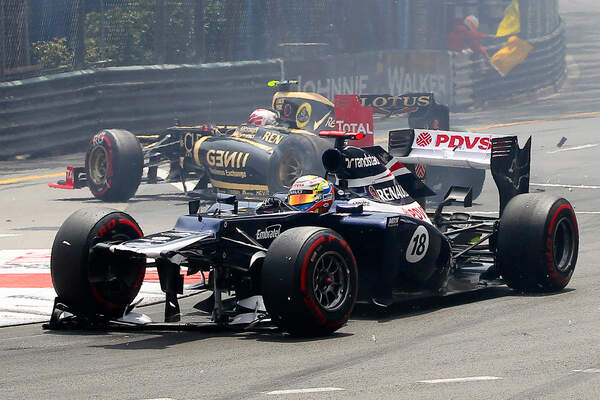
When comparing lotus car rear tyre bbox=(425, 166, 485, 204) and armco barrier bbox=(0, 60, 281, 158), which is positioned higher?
armco barrier bbox=(0, 60, 281, 158)

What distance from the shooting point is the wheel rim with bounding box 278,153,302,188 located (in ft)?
57.6

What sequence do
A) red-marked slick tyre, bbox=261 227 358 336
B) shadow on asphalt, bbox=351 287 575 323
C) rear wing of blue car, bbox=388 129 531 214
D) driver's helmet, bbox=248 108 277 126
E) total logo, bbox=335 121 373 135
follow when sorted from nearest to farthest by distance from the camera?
red-marked slick tyre, bbox=261 227 358 336
shadow on asphalt, bbox=351 287 575 323
rear wing of blue car, bbox=388 129 531 214
total logo, bbox=335 121 373 135
driver's helmet, bbox=248 108 277 126

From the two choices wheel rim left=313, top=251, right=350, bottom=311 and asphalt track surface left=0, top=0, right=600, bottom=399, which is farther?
wheel rim left=313, top=251, right=350, bottom=311

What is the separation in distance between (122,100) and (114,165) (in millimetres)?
6825

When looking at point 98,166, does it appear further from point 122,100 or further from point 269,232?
point 269,232

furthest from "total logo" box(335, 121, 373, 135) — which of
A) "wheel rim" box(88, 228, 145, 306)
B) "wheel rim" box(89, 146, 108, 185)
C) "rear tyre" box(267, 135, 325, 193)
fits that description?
"wheel rim" box(88, 228, 145, 306)

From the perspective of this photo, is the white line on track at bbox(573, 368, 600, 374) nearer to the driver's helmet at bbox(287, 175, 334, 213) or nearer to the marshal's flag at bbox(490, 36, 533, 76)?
the driver's helmet at bbox(287, 175, 334, 213)

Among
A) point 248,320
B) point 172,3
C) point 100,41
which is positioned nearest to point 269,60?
point 172,3

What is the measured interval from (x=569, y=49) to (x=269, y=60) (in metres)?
28.2

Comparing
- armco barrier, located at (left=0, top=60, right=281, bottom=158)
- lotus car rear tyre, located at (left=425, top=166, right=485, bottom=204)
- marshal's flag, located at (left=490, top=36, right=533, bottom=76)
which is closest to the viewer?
lotus car rear tyre, located at (left=425, top=166, right=485, bottom=204)

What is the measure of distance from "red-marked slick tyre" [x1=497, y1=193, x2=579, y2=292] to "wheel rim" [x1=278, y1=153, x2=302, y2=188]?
722 cm

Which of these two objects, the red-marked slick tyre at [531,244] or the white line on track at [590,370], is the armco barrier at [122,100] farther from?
the white line on track at [590,370]

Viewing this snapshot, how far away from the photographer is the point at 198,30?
27.0 m

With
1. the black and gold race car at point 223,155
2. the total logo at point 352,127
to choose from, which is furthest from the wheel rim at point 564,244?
the total logo at point 352,127
